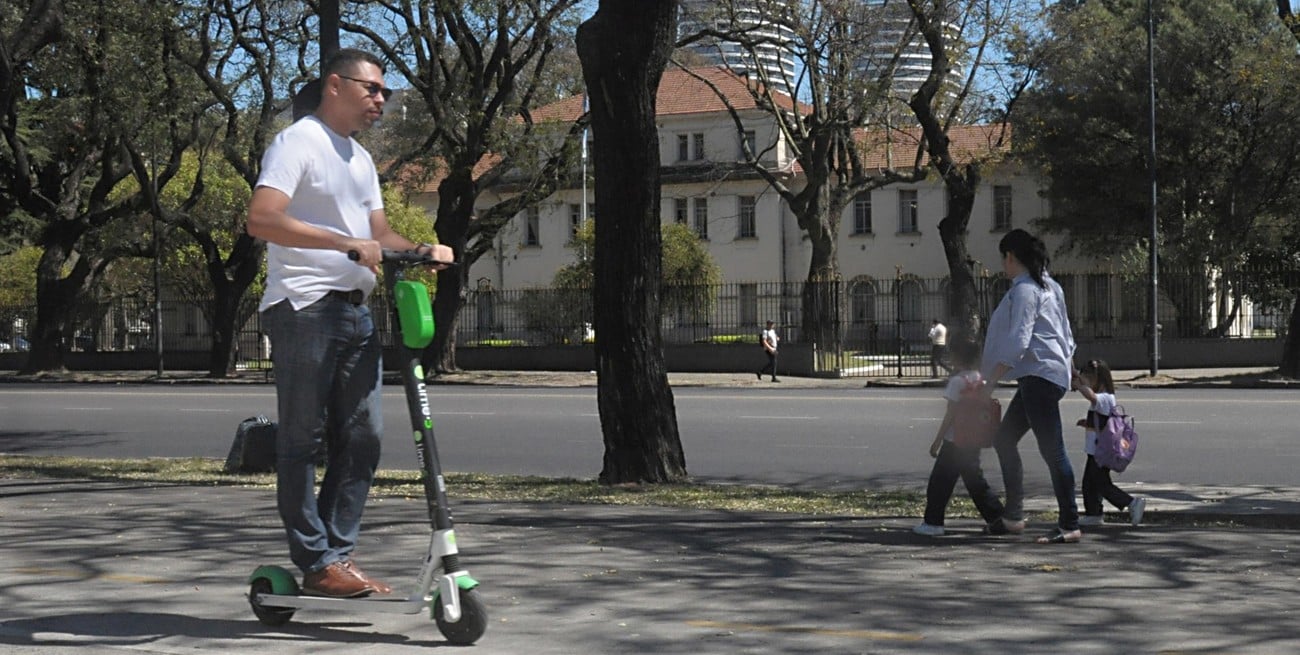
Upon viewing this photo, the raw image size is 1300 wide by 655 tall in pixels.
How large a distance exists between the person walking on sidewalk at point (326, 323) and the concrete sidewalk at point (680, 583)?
380mm

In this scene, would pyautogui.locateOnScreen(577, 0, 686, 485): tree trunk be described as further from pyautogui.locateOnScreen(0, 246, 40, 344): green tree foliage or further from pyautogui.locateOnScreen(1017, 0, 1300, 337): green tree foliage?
pyautogui.locateOnScreen(0, 246, 40, 344): green tree foliage

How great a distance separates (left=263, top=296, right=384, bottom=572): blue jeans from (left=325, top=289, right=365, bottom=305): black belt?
12 mm

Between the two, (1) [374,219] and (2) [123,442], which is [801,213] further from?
(1) [374,219]

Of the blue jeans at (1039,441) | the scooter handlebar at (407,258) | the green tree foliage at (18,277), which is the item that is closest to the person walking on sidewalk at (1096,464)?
the blue jeans at (1039,441)

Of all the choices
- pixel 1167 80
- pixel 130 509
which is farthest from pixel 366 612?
pixel 1167 80

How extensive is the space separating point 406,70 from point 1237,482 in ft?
84.2

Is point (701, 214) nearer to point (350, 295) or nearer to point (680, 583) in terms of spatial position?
point (680, 583)

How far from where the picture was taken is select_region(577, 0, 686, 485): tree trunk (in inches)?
428

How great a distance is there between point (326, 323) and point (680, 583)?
6.72 ft

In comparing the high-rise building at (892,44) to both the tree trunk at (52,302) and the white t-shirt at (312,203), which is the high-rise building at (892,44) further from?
the white t-shirt at (312,203)

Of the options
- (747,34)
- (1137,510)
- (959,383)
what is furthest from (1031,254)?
(747,34)

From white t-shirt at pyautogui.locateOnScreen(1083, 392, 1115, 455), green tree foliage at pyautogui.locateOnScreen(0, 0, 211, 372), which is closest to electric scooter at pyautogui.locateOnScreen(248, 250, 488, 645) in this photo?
white t-shirt at pyautogui.locateOnScreen(1083, 392, 1115, 455)

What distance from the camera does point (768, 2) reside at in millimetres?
34156

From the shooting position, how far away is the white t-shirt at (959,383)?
25.9ft
